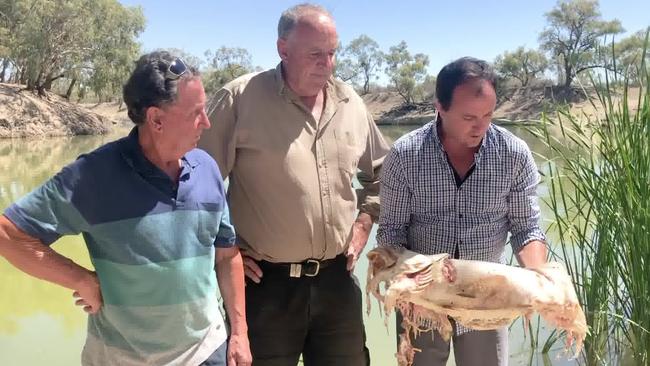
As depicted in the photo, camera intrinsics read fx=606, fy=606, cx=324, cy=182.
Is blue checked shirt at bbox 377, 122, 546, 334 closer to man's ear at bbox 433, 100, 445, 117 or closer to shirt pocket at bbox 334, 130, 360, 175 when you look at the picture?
man's ear at bbox 433, 100, 445, 117

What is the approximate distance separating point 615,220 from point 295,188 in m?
1.45

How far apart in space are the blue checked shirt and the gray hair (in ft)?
1.87

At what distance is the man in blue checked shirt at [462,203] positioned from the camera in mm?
1953

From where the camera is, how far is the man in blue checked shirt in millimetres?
1953

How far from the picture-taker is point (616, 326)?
2936mm

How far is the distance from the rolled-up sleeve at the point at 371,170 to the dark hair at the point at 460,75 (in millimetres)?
658

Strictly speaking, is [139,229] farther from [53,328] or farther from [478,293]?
[53,328]

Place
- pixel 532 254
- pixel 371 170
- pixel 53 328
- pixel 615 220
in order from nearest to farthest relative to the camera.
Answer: pixel 532 254 < pixel 371 170 < pixel 615 220 < pixel 53 328

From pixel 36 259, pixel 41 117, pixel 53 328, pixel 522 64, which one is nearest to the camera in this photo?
pixel 36 259

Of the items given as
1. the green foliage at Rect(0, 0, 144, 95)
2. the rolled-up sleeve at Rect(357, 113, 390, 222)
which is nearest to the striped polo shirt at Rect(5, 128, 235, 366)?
the rolled-up sleeve at Rect(357, 113, 390, 222)

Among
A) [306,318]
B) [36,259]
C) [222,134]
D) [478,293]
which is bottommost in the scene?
[306,318]

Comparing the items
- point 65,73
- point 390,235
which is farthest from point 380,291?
point 65,73

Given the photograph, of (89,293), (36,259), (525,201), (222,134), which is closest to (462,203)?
(525,201)

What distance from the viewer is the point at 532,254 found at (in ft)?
6.38
